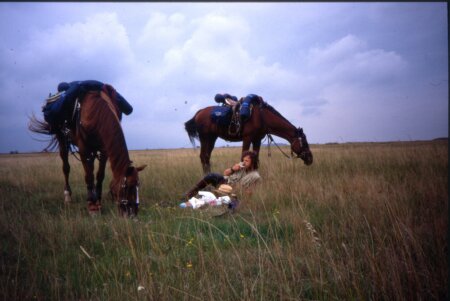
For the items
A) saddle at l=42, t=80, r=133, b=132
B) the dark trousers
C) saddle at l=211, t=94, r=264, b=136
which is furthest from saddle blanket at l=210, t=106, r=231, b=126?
saddle at l=42, t=80, r=133, b=132

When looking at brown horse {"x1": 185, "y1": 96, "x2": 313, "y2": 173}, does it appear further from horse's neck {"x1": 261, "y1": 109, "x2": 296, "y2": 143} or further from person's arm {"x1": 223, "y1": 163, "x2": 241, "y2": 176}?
person's arm {"x1": 223, "y1": 163, "x2": 241, "y2": 176}

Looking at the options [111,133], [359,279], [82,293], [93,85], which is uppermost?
[93,85]

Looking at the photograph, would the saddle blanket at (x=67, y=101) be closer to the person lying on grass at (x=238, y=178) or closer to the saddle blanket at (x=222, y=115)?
the person lying on grass at (x=238, y=178)

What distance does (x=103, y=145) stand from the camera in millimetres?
5207

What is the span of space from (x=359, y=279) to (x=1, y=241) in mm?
3794

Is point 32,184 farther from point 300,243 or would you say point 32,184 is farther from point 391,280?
point 391,280

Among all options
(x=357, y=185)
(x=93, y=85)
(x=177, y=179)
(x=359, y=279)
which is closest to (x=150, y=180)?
(x=177, y=179)

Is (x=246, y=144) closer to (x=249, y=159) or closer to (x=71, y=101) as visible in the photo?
(x=249, y=159)

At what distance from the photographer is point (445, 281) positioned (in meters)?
1.72

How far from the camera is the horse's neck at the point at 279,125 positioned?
26.2 feet

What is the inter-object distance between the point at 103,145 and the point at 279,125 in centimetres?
481

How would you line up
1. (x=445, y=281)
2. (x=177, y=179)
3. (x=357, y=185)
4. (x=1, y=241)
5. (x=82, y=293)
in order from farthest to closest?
(x=177, y=179), (x=357, y=185), (x=1, y=241), (x=82, y=293), (x=445, y=281)

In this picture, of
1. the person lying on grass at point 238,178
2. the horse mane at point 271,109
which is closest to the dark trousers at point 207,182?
the person lying on grass at point 238,178

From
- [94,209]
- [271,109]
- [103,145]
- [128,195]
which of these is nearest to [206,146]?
[271,109]
